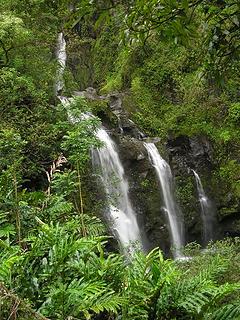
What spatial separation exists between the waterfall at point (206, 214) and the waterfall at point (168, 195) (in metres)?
0.86

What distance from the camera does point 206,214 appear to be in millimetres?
13750

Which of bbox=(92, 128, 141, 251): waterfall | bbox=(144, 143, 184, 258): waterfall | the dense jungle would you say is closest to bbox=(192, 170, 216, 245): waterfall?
the dense jungle

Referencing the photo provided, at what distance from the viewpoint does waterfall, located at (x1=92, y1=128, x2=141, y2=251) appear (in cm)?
1166

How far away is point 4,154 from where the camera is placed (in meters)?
7.08

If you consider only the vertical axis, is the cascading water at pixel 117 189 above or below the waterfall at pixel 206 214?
above

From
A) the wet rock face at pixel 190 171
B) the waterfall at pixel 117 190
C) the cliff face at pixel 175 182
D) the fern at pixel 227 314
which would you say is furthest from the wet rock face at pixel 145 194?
the fern at pixel 227 314

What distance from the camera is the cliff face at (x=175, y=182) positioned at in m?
12.7

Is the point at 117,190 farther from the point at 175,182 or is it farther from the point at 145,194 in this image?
the point at 175,182

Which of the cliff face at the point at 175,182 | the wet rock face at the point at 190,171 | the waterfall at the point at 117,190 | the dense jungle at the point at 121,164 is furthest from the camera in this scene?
the wet rock face at the point at 190,171

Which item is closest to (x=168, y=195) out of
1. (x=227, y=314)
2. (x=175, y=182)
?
(x=175, y=182)

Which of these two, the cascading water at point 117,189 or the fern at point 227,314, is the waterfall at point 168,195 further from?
the fern at point 227,314

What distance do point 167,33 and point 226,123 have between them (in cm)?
1447

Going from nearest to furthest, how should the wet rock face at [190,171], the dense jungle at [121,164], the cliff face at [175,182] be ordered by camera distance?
the dense jungle at [121,164] → the cliff face at [175,182] → the wet rock face at [190,171]

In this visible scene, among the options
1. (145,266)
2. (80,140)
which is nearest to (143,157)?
(80,140)
